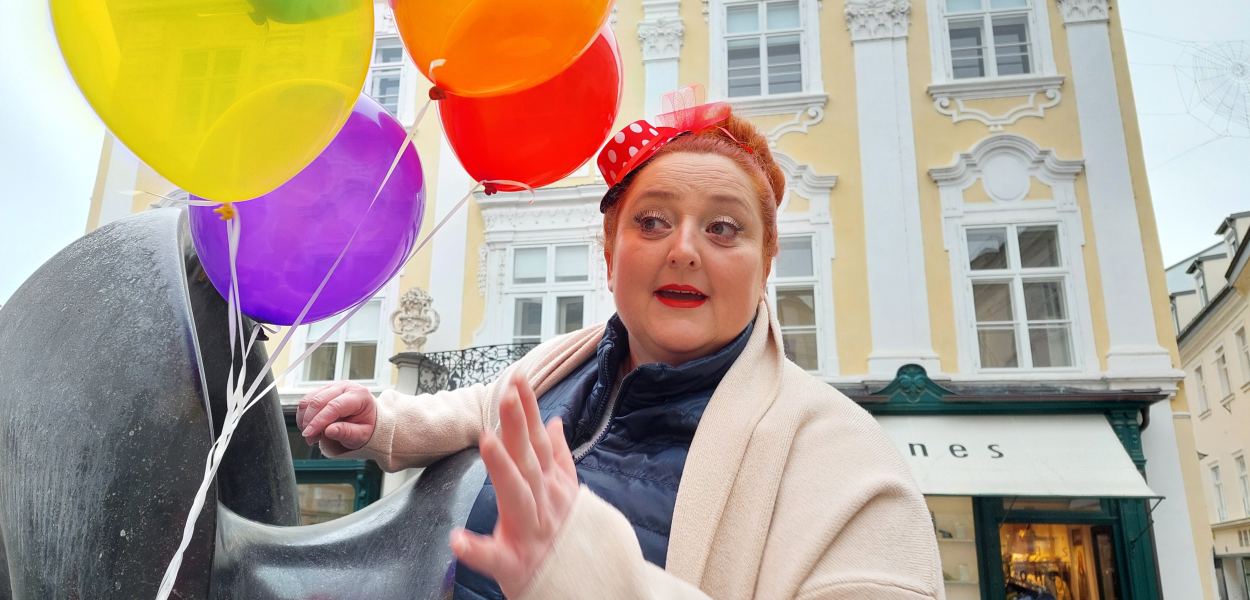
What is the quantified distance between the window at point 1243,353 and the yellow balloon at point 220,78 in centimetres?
2330

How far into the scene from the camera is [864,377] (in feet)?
25.8

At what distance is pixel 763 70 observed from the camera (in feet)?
30.2

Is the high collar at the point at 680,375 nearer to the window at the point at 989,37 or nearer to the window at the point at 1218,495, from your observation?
the window at the point at 989,37

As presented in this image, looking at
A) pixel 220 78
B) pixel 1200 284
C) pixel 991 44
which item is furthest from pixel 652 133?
pixel 1200 284

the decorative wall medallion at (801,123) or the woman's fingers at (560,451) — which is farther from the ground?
the decorative wall medallion at (801,123)

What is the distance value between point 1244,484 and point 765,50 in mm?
21382

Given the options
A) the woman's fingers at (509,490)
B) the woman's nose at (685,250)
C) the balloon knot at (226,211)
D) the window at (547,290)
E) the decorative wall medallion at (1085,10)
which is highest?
the decorative wall medallion at (1085,10)

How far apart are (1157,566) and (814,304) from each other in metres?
4.01

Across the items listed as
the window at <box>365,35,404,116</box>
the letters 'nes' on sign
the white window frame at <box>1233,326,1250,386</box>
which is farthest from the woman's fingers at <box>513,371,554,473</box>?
the white window frame at <box>1233,326,1250,386</box>

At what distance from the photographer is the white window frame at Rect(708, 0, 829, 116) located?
29.4ft

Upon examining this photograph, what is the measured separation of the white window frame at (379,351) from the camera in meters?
8.84

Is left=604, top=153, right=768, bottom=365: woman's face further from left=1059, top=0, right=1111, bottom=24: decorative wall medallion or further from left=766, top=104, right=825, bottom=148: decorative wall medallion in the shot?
A: left=1059, top=0, right=1111, bottom=24: decorative wall medallion

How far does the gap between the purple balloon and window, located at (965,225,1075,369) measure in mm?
7870

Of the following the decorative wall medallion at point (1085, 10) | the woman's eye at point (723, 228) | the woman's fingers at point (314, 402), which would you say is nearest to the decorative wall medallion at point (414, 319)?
the woman's fingers at point (314, 402)
